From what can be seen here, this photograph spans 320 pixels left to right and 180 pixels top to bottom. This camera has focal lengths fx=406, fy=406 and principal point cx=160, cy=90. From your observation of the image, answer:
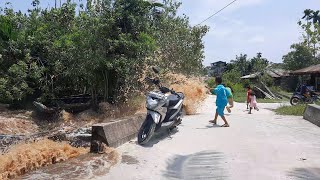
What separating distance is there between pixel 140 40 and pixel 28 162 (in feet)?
23.1

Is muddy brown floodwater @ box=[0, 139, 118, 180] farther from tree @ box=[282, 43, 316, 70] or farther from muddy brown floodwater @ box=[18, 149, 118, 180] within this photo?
tree @ box=[282, 43, 316, 70]

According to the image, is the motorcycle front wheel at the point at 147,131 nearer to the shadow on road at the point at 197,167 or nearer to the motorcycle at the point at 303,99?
the shadow on road at the point at 197,167

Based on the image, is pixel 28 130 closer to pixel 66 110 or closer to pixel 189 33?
pixel 66 110

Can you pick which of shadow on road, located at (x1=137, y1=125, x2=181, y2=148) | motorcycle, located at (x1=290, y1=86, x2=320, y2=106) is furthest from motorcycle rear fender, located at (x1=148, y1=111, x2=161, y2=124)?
motorcycle, located at (x1=290, y1=86, x2=320, y2=106)

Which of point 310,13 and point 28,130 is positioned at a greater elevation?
point 310,13

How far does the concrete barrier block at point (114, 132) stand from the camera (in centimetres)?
738

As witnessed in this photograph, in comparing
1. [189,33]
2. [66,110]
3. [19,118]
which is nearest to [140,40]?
[66,110]

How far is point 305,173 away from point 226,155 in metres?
1.63

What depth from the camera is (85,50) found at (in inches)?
517

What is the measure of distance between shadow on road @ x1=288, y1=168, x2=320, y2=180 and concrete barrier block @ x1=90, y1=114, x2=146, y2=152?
3243 millimetres

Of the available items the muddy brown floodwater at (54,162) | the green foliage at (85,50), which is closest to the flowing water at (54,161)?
the muddy brown floodwater at (54,162)

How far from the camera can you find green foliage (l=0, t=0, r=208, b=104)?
12.6m

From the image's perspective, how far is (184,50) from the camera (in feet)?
67.7

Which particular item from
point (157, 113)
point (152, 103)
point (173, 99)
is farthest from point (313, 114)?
point (152, 103)
